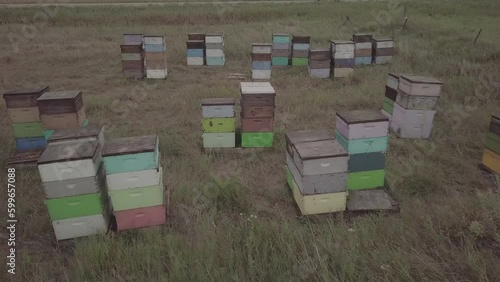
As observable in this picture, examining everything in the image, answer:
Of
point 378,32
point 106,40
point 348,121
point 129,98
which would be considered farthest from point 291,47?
point 106,40

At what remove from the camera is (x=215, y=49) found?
11508 mm

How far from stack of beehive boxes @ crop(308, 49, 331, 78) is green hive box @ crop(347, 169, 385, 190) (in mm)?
6055

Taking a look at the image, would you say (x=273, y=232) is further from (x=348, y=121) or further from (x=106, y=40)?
(x=106, y=40)

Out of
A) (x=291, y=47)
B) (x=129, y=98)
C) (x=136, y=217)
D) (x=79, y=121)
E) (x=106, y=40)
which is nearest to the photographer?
(x=136, y=217)

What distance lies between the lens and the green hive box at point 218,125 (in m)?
5.88

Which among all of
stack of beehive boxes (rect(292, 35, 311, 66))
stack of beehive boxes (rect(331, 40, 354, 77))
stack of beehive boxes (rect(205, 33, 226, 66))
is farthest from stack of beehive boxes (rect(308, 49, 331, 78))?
A: stack of beehive boxes (rect(205, 33, 226, 66))

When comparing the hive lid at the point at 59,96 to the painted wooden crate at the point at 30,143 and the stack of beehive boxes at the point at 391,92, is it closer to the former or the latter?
the painted wooden crate at the point at 30,143

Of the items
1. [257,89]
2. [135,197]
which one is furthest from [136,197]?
[257,89]

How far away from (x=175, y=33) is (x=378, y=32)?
28.7 feet

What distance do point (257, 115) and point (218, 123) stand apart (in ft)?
2.12

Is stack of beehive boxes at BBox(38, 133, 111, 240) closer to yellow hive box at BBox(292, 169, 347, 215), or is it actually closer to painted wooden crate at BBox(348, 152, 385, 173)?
yellow hive box at BBox(292, 169, 347, 215)

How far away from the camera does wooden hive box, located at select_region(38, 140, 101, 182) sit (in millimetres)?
3490

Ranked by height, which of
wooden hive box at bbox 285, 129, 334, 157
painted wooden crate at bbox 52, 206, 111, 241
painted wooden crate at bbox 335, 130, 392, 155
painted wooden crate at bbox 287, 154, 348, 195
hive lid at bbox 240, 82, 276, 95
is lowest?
painted wooden crate at bbox 52, 206, 111, 241

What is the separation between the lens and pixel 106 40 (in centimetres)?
1518
